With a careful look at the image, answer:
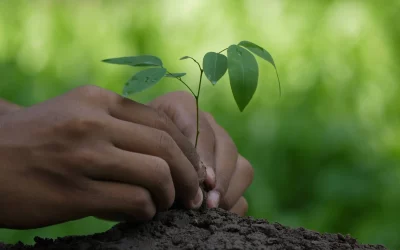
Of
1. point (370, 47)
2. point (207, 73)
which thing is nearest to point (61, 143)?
point (207, 73)

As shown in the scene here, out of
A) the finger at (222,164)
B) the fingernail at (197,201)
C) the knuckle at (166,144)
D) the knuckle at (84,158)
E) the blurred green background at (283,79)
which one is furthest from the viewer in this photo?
the blurred green background at (283,79)

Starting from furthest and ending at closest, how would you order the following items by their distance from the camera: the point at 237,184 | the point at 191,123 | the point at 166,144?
1. the point at 237,184
2. the point at 191,123
3. the point at 166,144

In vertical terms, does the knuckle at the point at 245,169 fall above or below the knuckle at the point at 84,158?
above

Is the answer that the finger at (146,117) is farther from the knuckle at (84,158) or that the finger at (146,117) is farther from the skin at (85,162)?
the knuckle at (84,158)

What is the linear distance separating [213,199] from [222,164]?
18 centimetres

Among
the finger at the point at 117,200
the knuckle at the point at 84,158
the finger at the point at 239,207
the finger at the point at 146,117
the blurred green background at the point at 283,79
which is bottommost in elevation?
the finger at the point at 117,200

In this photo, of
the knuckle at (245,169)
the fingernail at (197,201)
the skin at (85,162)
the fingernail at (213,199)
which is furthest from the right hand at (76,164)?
the knuckle at (245,169)

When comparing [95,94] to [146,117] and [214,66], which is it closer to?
[146,117]

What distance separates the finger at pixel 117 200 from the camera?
4.11 feet

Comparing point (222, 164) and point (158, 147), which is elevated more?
point (222, 164)

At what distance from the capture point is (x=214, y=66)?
4.50 feet

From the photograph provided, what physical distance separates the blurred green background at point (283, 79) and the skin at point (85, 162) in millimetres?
1441

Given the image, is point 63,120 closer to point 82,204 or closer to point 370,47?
point 82,204

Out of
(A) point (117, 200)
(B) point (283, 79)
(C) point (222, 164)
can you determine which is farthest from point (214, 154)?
(B) point (283, 79)
